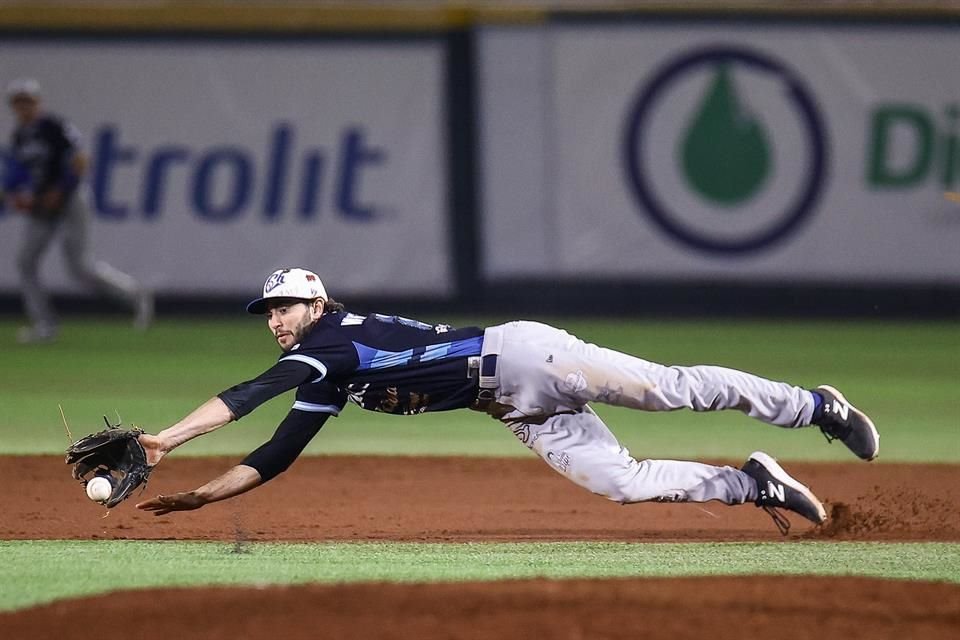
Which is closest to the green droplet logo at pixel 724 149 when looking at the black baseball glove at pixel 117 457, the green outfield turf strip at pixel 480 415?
the green outfield turf strip at pixel 480 415

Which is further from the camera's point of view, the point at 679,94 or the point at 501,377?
the point at 679,94

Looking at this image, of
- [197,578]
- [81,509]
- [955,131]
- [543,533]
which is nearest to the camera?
[197,578]

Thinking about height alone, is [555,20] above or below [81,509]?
above

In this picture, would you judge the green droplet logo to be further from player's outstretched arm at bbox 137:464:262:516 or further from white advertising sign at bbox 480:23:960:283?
player's outstretched arm at bbox 137:464:262:516

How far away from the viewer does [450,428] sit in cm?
1125

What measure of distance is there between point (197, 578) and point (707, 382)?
2253 millimetres

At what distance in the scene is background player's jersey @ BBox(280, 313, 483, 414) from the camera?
6621 millimetres

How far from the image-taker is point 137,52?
54.5 feet

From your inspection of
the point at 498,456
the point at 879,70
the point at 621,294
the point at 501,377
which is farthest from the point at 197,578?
the point at 879,70

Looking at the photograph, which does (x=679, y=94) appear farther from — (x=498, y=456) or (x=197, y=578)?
(x=197, y=578)

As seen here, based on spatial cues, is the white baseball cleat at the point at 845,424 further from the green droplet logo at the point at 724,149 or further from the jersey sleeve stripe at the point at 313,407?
the green droplet logo at the point at 724,149

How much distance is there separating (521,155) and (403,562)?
34.3 ft

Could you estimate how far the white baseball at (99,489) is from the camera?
6.32 meters

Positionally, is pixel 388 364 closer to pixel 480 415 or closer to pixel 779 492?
pixel 779 492
